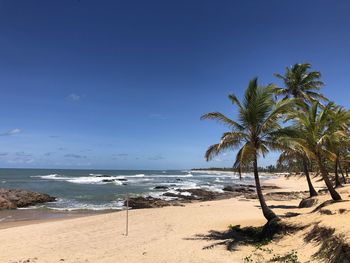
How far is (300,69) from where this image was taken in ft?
82.2

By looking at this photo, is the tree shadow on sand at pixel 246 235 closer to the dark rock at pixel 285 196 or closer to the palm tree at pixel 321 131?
the palm tree at pixel 321 131

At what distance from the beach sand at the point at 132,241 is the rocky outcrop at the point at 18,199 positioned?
1293 cm

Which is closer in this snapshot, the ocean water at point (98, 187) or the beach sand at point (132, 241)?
the beach sand at point (132, 241)

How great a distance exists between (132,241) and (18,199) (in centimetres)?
2153

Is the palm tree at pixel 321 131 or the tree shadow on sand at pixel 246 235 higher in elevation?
the palm tree at pixel 321 131

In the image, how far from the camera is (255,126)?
1296 centimetres

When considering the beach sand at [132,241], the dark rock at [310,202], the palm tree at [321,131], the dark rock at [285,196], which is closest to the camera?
the beach sand at [132,241]

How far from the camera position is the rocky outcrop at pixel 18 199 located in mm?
28359

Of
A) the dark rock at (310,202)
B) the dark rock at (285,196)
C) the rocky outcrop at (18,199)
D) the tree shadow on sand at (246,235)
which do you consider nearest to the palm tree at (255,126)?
the tree shadow on sand at (246,235)

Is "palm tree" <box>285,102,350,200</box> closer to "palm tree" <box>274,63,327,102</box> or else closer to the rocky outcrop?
"palm tree" <box>274,63,327,102</box>

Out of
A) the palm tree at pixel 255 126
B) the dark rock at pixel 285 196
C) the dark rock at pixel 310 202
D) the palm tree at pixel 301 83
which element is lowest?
the dark rock at pixel 285 196

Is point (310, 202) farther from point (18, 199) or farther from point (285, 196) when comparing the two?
point (18, 199)

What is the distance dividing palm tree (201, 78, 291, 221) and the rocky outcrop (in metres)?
22.9

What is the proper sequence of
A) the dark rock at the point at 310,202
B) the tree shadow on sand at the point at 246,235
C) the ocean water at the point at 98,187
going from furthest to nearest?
1. the ocean water at the point at 98,187
2. the dark rock at the point at 310,202
3. the tree shadow on sand at the point at 246,235
